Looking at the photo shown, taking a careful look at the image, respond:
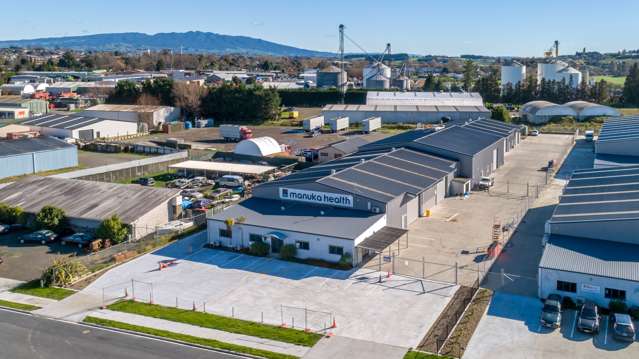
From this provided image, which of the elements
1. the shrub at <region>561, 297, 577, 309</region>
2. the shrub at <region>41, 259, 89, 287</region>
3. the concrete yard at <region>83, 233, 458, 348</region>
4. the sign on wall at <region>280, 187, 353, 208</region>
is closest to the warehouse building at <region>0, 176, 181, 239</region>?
the concrete yard at <region>83, 233, 458, 348</region>

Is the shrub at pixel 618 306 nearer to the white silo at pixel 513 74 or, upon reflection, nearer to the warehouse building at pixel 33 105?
the warehouse building at pixel 33 105

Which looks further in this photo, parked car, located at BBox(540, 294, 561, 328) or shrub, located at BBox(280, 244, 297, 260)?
shrub, located at BBox(280, 244, 297, 260)

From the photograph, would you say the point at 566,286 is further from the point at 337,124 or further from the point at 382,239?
the point at 337,124

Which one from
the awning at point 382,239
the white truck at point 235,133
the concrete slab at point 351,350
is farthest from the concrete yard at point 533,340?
the white truck at point 235,133

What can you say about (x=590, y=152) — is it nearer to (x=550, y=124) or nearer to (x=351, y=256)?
(x=550, y=124)

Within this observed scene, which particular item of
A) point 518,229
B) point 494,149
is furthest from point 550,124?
point 518,229

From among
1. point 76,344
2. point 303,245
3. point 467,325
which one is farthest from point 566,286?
point 76,344

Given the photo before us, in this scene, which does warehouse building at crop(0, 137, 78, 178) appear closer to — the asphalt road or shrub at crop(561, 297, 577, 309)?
the asphalt road
